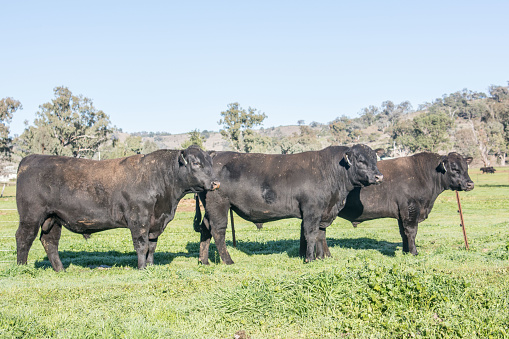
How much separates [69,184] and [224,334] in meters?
5.72

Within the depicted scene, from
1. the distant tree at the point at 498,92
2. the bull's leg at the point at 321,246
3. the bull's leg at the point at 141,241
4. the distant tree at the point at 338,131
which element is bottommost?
the bull's leg at the point at 321,246

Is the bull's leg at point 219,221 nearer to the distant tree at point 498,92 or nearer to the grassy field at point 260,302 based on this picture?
the grassy field at point 260,302

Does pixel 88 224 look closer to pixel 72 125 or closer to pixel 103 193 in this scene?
pixel 103 193

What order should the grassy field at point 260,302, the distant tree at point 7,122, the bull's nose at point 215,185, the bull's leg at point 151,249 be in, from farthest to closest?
the distant tree at point 7,122
the bull's leg at point 151,249
the bull's nose at point 215,185
the grassy field at point 260,302

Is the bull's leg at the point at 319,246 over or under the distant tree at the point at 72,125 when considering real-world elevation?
under

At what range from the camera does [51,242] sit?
1059cm

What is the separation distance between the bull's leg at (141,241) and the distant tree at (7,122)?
6238 centimetres

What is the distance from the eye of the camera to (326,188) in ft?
37.5

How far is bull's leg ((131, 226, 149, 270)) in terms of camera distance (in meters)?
10.1

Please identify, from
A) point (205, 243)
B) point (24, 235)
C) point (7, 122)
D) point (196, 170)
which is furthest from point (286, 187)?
point (7, 122)

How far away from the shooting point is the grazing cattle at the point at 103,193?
1013cm

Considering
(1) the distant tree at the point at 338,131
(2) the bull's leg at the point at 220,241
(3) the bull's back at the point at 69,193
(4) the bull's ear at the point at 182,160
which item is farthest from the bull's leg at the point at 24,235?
(1) the distant tree at the point at 338,131

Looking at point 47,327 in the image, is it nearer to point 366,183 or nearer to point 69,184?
point 69,184

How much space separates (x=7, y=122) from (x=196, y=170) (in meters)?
65.6
